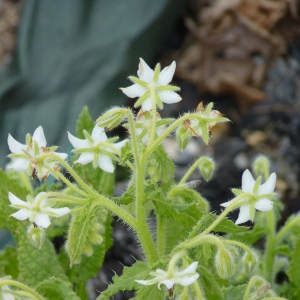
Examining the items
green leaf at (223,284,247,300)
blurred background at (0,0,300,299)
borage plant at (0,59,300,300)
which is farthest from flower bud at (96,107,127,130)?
blurred background at (0,0,300,299)

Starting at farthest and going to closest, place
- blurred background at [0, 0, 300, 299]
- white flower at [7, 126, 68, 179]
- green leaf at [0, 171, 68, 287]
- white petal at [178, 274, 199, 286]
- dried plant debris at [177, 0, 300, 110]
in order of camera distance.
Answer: dried plant debris at [177, 0, 300, 110] < blurred background at [0, 0, 300, 299] < green leaf at [0, 171, 68, 287] < white flower at [7, 126, 68, 179] < white petal at [178, 274, 199, 286]

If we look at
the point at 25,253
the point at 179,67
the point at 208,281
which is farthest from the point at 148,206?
the point at 179,67

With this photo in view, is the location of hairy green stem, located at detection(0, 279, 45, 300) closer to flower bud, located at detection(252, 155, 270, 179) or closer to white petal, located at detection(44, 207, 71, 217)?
white petal, located at detection(44, 207, 71, 217)

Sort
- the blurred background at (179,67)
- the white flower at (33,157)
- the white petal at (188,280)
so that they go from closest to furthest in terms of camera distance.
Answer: the white petal at (188,280) < the white flower at (33,157) < the blurred background at (179,67)

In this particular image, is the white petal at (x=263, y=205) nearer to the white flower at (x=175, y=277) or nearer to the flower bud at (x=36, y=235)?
the white flower at (x=175, y=277)

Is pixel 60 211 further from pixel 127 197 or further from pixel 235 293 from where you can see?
pixel 235 293

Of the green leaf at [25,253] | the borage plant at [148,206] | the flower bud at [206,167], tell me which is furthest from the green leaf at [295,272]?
the green leaf at [25,253]

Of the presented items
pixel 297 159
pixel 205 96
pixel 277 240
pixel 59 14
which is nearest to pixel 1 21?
pixel 59 14
